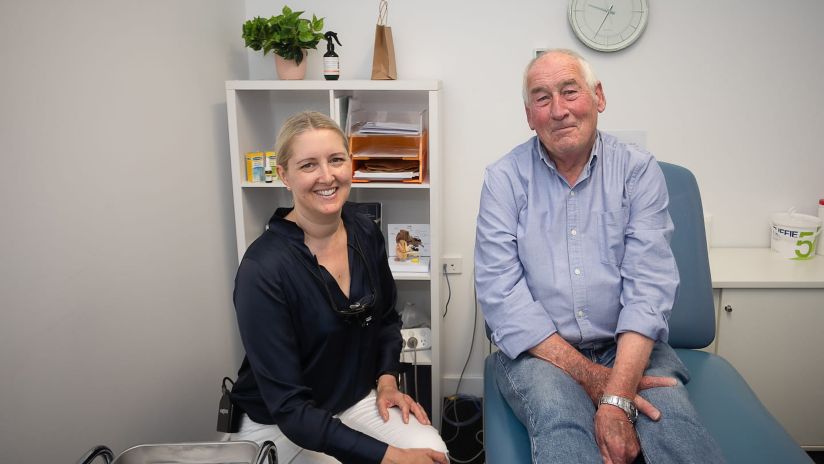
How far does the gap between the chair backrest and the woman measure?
802mm

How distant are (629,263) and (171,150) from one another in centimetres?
142

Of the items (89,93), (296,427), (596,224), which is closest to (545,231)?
(596,224)

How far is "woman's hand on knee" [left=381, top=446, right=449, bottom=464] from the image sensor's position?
1236mm

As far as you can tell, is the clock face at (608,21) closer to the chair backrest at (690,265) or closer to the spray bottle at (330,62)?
the chair backrest at (690,265)

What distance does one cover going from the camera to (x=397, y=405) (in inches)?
58.9

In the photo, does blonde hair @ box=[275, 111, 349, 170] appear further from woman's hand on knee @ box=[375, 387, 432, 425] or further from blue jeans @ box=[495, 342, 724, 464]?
blue jeans @ box=[495, 342, 724, 464]

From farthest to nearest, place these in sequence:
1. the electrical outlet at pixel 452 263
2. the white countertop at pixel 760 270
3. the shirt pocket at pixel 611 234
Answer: the electrical outlet at pixel 452 263, the white countertop at pixel 760 270, the shirt pocket at pixel 611 234

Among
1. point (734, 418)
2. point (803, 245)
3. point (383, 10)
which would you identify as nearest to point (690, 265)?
point (734, 418)

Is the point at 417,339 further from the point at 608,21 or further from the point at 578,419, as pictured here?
the point at 608,21

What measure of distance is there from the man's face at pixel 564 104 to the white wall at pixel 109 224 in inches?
45.1

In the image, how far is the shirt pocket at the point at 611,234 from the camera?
1487mm

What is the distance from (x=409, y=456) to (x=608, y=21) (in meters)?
1.82

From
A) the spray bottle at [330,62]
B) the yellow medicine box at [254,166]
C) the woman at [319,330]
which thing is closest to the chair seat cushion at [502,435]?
the woman at [319,330]

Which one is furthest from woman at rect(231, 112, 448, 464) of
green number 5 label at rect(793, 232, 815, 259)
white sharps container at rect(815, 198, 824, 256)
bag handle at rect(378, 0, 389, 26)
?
white sharps container at rect(815, 198, 824, 256)
